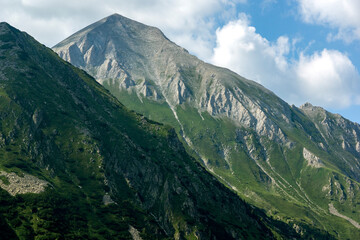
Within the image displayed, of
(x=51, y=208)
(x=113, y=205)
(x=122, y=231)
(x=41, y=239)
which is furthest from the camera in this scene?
(x=113, y=205)

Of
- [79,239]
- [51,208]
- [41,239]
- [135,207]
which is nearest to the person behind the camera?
[41,239]

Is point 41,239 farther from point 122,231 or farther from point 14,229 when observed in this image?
point 122,231

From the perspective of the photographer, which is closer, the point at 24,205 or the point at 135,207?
the point at 24,205

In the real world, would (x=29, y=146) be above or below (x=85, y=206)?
above

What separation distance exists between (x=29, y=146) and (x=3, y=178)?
4184 cm

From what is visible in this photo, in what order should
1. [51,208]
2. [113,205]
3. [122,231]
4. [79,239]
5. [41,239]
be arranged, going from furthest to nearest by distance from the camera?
1. [113,205]
2. [122,231]
3. [51,208]
4. [79,239]
5. [41,239]

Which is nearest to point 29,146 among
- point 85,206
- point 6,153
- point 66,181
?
point 6,153

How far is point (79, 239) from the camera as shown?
138 metres

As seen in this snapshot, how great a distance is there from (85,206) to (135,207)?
35.4m

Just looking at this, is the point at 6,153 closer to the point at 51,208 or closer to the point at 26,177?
the point at 26,177

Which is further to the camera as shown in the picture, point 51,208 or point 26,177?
point 26,177

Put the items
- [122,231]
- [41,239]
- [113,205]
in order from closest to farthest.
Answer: [41,239] < [122,231] < [113,205]

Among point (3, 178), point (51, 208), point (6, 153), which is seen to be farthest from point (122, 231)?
point (6, 153)

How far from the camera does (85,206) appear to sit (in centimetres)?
17088
